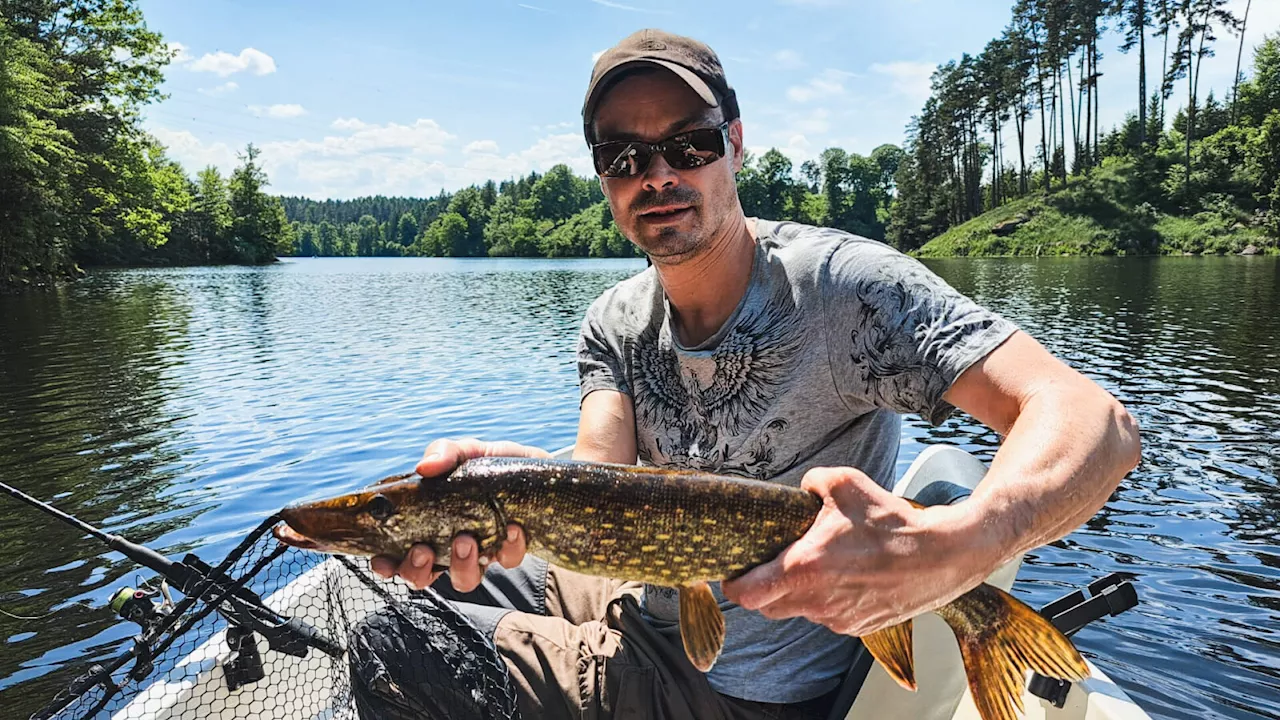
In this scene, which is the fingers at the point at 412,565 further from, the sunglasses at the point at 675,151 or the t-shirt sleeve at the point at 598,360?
the sunglasses at the point at 675,151

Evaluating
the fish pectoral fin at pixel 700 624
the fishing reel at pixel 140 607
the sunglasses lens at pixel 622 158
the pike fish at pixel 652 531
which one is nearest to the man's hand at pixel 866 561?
the pike fish at pixel 652 531

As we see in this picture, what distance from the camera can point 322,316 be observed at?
96.7 ft

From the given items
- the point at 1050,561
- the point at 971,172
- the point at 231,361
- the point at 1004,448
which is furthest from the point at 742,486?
the point at 971,172

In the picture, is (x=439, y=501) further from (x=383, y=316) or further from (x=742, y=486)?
(x=383, y=316)

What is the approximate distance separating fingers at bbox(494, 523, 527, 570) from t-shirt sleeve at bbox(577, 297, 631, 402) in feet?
3.02

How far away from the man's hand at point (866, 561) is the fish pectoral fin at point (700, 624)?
1.31 feet

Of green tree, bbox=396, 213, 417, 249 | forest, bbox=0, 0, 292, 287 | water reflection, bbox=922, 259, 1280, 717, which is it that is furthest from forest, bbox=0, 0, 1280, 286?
green tree, bbox=396, 213, 417, 249

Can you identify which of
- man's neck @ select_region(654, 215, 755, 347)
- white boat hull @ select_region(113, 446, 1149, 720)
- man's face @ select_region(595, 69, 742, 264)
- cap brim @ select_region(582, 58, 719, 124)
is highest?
cap brim @ select_region(582, 58, 719, 124)

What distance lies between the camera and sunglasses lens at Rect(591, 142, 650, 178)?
287cm

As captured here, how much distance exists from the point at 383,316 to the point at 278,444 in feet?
62.7

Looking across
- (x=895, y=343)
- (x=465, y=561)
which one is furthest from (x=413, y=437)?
(x=895, y=343)

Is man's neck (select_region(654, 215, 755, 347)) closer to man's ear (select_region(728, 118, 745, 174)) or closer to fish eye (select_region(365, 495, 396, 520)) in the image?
man's ear (select_region(728, 118, 745, 174))

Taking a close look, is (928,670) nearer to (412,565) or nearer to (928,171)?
(412,565)

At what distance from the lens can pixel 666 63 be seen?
274 centimetres
